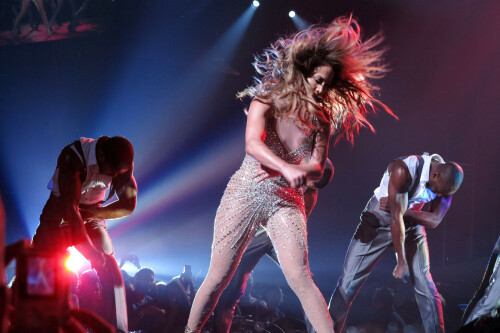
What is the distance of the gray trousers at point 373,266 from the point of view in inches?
163

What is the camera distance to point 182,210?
28.5 ft

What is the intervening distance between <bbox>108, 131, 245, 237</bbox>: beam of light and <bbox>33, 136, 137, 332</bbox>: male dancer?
396cm

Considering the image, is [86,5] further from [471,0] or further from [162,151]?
[471,0]

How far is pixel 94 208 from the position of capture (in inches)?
151

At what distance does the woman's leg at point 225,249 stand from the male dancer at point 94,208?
3.15 feet

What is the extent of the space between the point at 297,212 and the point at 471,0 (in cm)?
748

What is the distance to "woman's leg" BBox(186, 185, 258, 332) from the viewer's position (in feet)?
9.81

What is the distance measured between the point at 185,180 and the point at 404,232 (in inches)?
200

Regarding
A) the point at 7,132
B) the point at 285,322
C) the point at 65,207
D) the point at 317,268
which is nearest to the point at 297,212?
the point at 65,207

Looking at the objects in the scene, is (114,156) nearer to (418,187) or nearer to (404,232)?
(404,232)

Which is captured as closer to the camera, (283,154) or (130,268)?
(283,154)

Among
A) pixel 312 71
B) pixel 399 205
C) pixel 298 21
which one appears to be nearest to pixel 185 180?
pixel 298 21

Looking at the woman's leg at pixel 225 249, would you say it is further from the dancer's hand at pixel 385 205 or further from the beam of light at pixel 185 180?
the beam of light at pixel 185 180

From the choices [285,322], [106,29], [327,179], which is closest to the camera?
[327,179]
